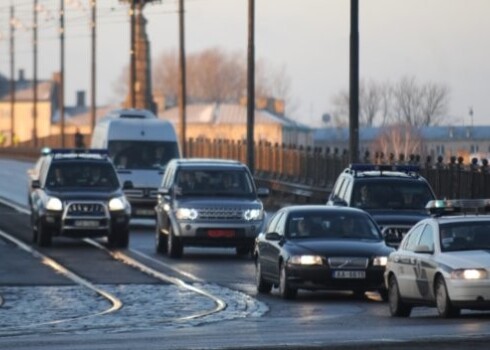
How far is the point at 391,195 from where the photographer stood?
102ft

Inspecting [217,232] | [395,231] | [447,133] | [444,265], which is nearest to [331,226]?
[395,231]

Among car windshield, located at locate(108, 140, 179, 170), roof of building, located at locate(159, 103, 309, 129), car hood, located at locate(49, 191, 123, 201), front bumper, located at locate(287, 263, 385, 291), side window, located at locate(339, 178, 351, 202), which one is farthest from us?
roof of building, located at locate(159, 103, 309, 129)

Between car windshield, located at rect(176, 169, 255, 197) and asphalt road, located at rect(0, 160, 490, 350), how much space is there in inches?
52.4

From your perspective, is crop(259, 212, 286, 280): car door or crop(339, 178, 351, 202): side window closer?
crop(259, 212, 286, 280): car door

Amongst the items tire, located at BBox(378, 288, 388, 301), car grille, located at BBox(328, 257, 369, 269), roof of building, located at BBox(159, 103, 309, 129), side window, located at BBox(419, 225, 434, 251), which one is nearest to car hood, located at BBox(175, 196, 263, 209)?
tire, located at BBox(378, 288, 388, 301)

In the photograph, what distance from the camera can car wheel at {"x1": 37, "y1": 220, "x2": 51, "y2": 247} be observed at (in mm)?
37534

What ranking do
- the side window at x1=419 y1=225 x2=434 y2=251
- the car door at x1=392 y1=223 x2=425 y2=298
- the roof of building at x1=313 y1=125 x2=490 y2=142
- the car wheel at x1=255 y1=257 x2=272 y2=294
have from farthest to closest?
the roof of building at x1=313 y1=125 x2=490 y2=142
the car wheel at x1=255 y1=257 x2=272 y2=294
the car door at x1=392 y1=223 x2=425 y2=298
the side window at x1=419 y1=225 x2=434 y2=251

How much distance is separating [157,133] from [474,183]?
9159 millimetres

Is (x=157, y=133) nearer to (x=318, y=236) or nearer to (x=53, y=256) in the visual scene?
(x=53, y=256)

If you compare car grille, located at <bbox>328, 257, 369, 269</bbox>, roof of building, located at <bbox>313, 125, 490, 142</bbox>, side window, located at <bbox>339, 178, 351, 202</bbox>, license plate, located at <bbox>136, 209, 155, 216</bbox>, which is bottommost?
license plate, located at <bbox>136, 209, 155, 216</bbox>

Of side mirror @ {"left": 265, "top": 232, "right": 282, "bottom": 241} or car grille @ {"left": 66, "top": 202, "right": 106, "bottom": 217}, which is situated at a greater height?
side mirror @ {"left": 265, "top": 232, "right": 282, "bottom": 241}

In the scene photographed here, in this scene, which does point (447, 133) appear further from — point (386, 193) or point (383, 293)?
point (383, 293)

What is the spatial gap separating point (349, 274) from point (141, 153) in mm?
19812

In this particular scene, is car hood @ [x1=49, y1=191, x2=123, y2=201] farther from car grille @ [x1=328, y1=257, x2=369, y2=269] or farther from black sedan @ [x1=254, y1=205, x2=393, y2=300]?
car grille @ [x1=328, y1=257, x2=369, y2=269]
